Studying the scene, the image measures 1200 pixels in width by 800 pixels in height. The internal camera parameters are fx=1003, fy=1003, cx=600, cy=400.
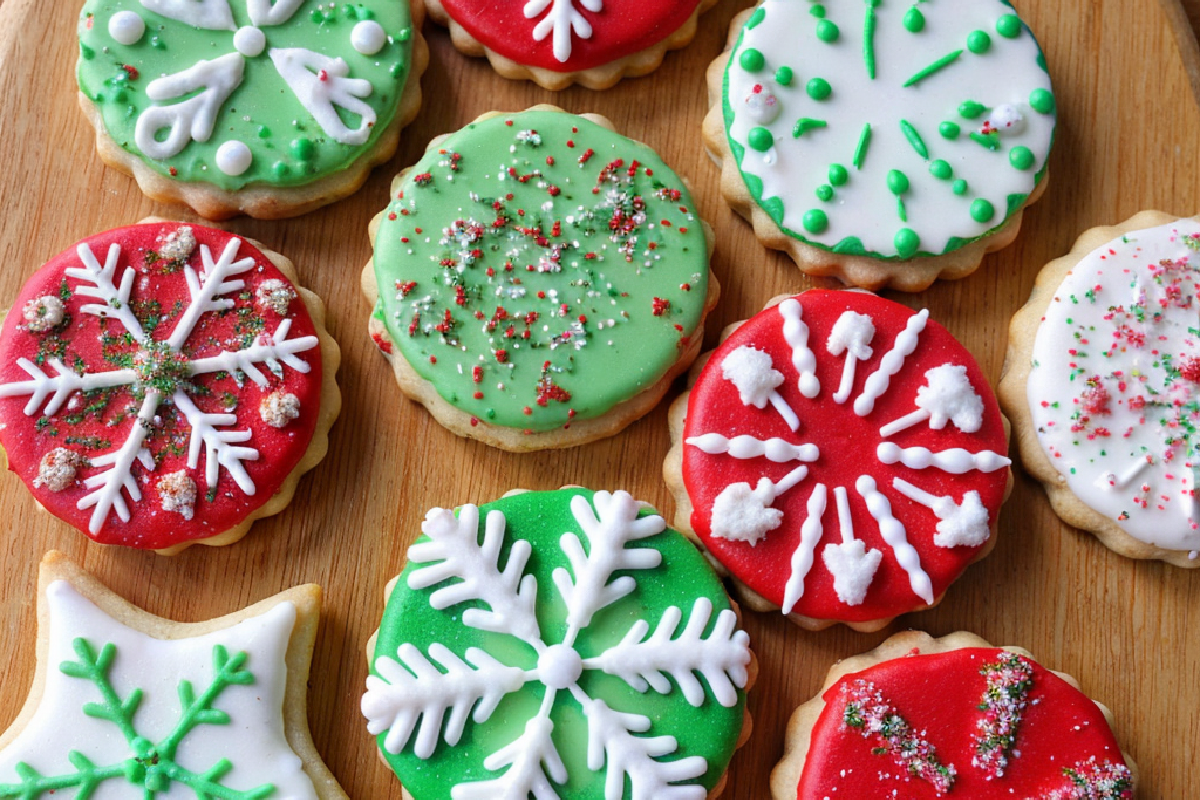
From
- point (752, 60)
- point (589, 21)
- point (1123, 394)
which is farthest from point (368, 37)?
point (1123, 394)

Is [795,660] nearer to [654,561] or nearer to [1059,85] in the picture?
[654,561]

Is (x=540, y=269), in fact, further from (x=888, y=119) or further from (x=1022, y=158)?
(x=1022, y=158)

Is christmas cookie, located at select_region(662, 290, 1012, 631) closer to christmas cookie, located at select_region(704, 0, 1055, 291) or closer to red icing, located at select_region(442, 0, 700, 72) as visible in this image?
christmas cookie, located at select_region(704, 0, 1055, 291)

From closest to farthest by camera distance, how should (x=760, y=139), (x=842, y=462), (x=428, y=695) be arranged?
(x=428, y=695)
(x=842, y=462)
(x=760, y=139)

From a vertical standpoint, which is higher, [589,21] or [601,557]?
[589,21]

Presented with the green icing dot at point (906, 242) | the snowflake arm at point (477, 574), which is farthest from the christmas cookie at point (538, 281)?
the green icing dot at point (906, 242)

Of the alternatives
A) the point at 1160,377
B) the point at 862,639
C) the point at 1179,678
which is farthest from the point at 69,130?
the point at 1179,678
